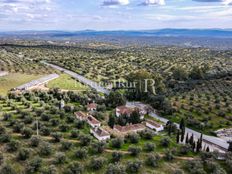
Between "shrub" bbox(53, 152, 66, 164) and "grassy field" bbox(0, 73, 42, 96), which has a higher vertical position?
"grassy field" bbox(0, 73, 42, 96)

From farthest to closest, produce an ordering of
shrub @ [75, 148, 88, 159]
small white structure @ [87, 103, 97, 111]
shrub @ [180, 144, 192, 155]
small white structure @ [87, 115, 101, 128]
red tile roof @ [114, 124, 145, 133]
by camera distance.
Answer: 1. small white structure @ [87, 103, 97, 111]
2. small white structure @ [87, 115, 101, 128]
3. red tile roof @ [114, 124, 145, 133]
4. shrub @ [180, 144, 192, 155]
5. shrub @ [75, 148, 88, 159]

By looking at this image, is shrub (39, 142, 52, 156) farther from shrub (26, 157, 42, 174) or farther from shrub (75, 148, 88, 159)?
shrub (75, 148, 88, 159)

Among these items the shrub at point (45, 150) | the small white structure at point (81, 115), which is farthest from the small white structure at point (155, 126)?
the shrub at point (45, 150)

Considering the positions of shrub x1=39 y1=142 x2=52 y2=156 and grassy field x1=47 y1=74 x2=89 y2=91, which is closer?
shrub x1=39 y1=142 x2=52 y2=156

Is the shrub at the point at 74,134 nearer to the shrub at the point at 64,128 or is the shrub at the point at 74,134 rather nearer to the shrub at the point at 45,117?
the shrub at the point at 64,128

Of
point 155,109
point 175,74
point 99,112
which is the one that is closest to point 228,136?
point 155,109

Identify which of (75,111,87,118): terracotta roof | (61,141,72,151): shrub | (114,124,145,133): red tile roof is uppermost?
(75,111,87,118): terracotta roof

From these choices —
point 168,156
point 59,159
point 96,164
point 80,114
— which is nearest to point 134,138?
point 168,156

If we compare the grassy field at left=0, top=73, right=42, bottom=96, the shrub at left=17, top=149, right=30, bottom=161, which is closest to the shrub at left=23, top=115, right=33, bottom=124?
the shrub at left=17, top=149, right=30, bottom=161
